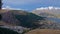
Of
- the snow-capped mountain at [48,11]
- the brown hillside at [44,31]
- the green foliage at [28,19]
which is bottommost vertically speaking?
the brown hillside at [44,31]

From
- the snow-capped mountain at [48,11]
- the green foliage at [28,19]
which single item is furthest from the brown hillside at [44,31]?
the snow-capped mountain at [48,11]

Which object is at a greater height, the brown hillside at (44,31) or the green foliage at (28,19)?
the green foliage at (28,19)

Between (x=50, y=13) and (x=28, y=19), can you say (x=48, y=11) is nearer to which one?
(x=50, y=13)

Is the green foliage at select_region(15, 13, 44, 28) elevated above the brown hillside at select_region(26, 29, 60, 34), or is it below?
above

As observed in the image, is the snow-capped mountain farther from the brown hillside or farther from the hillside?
the brown hillside

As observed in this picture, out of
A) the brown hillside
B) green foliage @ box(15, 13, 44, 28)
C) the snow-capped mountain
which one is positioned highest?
the snow-capped mountain

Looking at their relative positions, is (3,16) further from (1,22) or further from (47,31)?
(47,31)

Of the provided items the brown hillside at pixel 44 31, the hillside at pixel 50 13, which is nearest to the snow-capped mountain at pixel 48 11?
the hillside at pixel 50 13

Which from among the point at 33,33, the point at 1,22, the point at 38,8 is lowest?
the point at 33,33

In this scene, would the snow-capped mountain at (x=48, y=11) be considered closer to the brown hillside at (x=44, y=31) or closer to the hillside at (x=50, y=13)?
the hillside at (x=50, y=13)

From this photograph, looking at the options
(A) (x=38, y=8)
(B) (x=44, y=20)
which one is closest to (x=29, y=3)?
(A) (x=38, y=8)

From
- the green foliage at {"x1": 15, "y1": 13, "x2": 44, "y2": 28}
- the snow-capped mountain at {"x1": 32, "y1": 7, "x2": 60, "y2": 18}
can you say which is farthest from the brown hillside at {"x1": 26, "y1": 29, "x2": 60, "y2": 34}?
the snow-capped mountain at {"x1": 32, "y1": 7, "x2": 60, "y2": 18}
